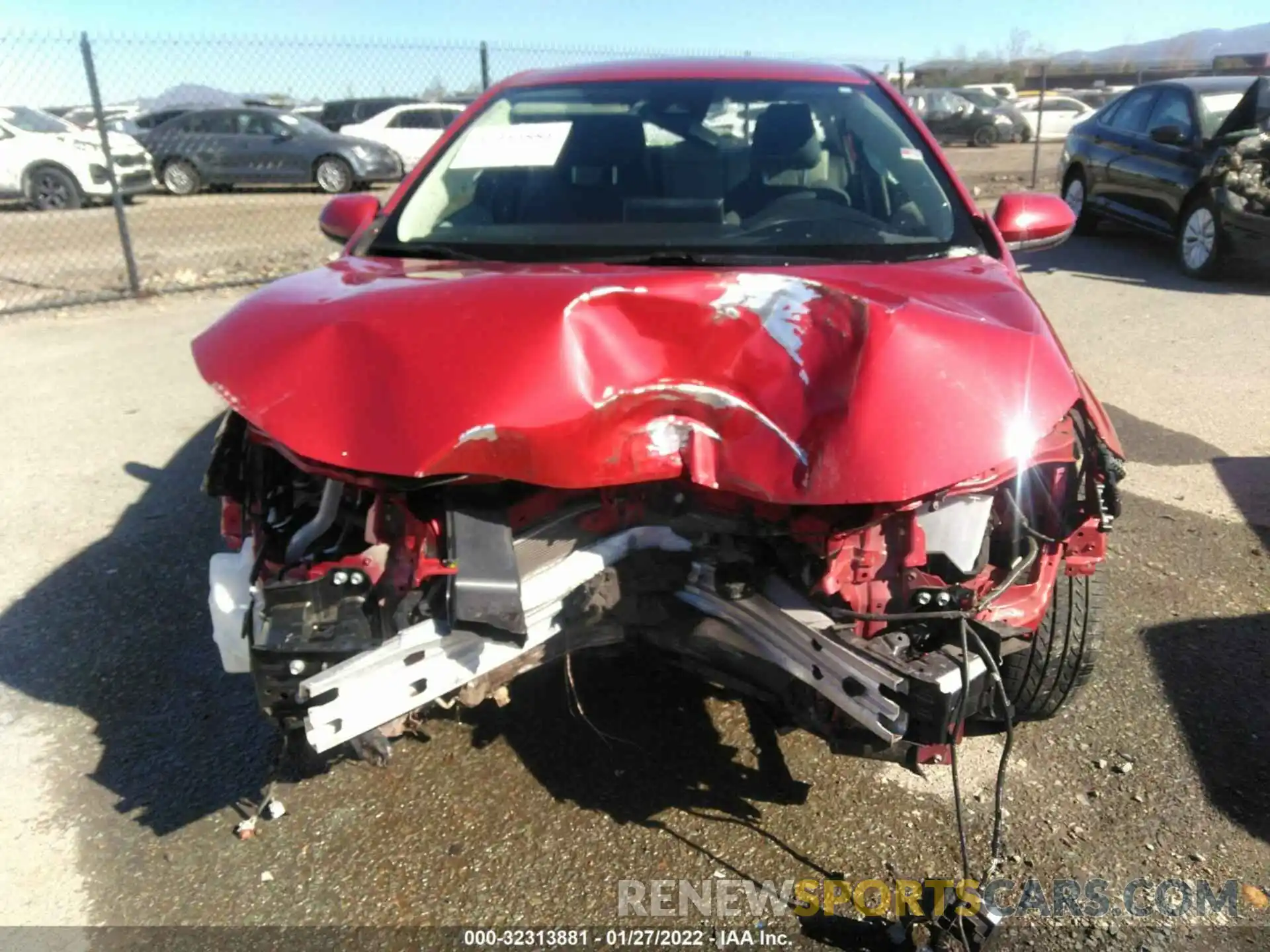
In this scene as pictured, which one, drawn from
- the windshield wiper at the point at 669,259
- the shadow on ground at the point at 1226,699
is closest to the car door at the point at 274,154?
the windshield wiper at the point at 669,259

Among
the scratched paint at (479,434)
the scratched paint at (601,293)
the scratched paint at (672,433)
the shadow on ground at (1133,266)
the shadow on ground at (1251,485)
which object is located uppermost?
the scratched paint at (601,293)

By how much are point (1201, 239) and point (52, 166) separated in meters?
13.1

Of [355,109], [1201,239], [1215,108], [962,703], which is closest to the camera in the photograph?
[962,703]

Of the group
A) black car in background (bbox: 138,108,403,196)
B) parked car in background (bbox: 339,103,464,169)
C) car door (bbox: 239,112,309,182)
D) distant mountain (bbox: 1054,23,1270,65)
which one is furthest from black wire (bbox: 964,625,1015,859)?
distant mountain (bbox: 1054,23,1270,65)

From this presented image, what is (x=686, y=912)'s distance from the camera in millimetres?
2279

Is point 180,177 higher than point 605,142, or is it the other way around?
point 605,142

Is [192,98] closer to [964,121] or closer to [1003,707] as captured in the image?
[1003,707]

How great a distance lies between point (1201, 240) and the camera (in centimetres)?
828

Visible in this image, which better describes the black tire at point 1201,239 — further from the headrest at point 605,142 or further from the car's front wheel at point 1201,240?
the headrest at point 605,142

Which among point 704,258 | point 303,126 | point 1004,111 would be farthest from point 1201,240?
point 1004,111

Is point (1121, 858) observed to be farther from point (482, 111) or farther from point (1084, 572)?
point (482, 111)

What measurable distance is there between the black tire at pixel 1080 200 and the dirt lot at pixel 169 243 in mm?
3043

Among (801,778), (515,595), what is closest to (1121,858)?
(801,778)

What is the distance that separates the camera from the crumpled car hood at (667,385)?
1.88 m
